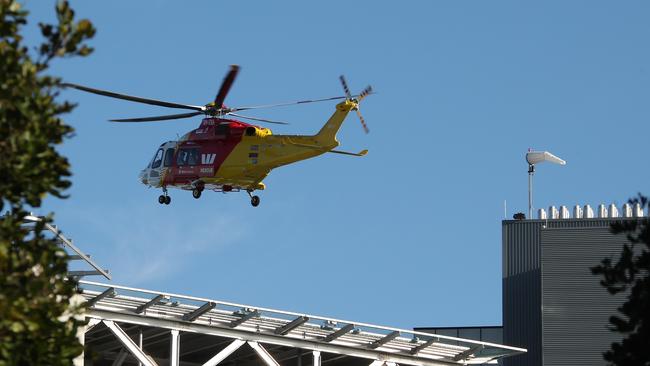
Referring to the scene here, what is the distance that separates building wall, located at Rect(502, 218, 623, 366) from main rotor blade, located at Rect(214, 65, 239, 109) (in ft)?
115

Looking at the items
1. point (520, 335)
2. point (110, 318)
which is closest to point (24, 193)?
point (110, 318)

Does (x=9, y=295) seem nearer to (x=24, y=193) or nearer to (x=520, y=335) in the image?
(x=24, y=193)

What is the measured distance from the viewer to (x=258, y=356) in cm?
6228

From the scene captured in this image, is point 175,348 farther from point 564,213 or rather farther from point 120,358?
point 564,213

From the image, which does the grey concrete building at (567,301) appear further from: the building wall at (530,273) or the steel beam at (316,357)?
the steel beam at (316,357)

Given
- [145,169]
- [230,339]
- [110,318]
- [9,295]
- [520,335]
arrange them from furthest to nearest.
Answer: [520,335], [145,169], [230,339], [110,318], [9,295]

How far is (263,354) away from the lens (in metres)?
58.8

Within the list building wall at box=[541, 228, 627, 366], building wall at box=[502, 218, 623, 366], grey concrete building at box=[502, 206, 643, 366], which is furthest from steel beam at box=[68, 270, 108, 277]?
building wall at box=[502, 218, 623, 366]

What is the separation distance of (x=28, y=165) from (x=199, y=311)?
33.8 m

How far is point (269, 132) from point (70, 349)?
124 feet

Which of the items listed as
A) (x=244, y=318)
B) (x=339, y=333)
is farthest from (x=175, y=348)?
(x=339, y=333)

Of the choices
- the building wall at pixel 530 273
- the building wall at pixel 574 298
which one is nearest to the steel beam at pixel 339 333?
the building wall at pixel 574 298

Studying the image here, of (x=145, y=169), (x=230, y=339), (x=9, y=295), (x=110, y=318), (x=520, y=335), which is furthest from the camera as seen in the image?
(x=520, y=335)

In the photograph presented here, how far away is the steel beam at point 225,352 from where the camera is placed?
57.1 m
